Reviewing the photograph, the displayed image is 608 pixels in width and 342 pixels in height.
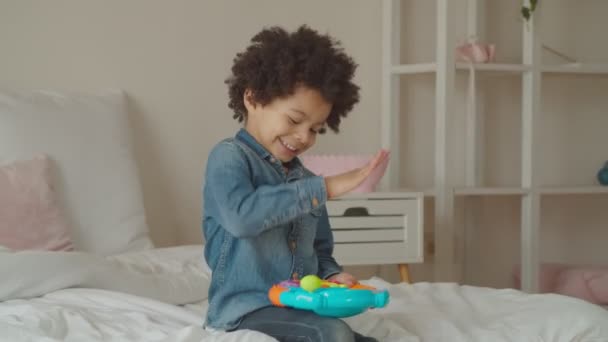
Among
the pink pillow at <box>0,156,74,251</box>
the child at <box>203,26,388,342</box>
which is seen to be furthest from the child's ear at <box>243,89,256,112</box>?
the pink pillow at <box>0,156,74,251</box>

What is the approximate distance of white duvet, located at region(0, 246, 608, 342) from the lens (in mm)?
1378

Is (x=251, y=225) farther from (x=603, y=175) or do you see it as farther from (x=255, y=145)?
(x=603, y=175)

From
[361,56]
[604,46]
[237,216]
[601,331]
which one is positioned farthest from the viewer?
[604,46]

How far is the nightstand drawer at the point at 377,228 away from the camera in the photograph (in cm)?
253

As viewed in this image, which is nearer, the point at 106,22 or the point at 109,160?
the point at 109,160

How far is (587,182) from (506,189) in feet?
2.08

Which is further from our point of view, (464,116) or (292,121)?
(464,116)

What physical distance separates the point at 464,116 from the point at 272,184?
74.2 inches

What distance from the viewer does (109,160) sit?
93.3 inches

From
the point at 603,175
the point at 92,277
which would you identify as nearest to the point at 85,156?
the point at 92,277

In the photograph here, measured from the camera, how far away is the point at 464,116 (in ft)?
10.3

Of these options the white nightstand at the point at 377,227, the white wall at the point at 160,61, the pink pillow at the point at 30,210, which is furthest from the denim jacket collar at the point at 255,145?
the white wall at the point at 160,61

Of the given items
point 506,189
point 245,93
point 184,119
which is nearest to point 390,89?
point 506,189

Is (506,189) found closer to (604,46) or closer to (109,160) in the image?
(604,46)
